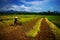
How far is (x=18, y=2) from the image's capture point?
3014mm

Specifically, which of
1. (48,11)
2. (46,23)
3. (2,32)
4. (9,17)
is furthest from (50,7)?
(2,32)

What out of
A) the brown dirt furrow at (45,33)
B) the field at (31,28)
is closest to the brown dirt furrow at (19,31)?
the field at (31,28)

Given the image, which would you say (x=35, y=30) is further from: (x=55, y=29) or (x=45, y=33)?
(x=55, y=29)

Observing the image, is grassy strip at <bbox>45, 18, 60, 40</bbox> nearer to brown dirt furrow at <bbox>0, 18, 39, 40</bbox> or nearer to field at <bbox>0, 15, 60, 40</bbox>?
field at <bbox>0, 15, 60, 40</bbox>

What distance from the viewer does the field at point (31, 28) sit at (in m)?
2.88

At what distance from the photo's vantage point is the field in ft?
9.45

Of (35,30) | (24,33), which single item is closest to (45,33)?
(35,30)

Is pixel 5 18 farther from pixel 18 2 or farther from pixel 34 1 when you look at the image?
pixel 34 1

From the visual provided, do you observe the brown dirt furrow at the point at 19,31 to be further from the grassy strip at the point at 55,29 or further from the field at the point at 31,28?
the grassy strip at the point at 55,29

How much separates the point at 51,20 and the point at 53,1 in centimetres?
34

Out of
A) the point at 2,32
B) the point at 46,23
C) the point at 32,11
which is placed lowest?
the point at 2,32

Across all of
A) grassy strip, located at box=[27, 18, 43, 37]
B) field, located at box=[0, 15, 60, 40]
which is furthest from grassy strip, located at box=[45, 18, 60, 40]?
grassy strip, located at box=[27, 18, 43, 37]

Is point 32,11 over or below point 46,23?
over

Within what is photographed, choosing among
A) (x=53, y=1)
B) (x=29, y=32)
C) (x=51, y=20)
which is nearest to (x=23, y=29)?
(x=29, y=32)
